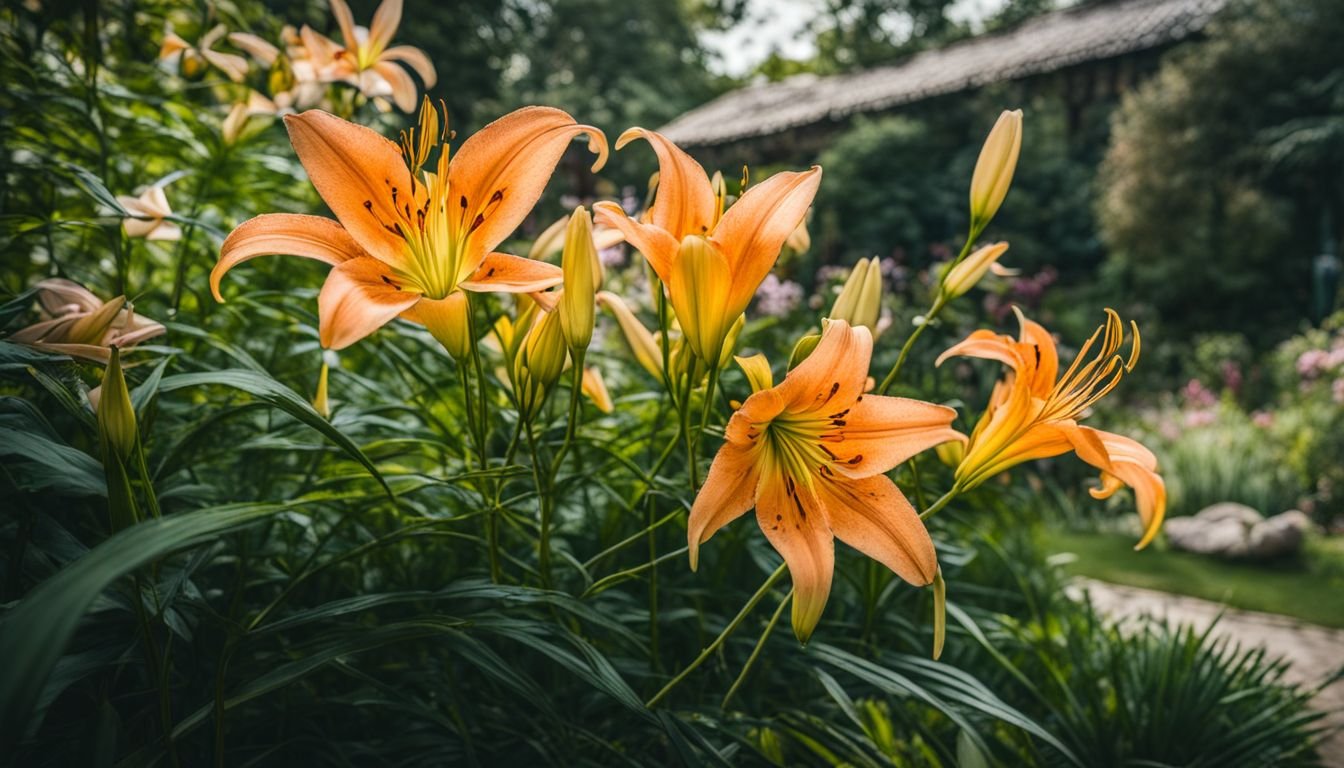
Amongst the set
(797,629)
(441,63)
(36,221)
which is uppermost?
(441,63)

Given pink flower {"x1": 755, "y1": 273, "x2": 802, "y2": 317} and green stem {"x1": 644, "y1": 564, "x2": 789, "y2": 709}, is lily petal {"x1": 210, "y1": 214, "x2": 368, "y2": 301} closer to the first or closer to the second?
green stem {"x1": 644, "y1": 564, "x2": 789, "y2": 709}

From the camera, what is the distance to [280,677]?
1.73 ft

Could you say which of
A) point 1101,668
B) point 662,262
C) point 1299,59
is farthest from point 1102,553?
point 1299,59

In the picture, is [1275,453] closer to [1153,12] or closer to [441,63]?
[1153,12]

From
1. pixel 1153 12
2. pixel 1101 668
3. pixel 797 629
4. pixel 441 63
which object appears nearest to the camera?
pixel 797 629

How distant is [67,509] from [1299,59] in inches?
387

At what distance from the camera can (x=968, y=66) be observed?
368 inches

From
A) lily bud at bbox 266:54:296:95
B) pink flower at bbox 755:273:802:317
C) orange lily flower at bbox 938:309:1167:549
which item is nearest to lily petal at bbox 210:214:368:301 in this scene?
orange lily flower at bbox 938:309:1167:549

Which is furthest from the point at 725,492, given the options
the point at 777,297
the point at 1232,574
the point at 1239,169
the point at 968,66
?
the point at 968,66

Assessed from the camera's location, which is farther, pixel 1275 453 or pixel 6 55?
pixel 1275 453

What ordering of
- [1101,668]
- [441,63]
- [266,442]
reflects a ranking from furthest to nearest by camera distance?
[441,63] < [1101,668] < [266,442]

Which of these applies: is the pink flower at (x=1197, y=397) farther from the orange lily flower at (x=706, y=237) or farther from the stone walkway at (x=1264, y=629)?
the orange lily flower at (x=706, y=237)

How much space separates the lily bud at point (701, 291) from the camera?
53 centimetres

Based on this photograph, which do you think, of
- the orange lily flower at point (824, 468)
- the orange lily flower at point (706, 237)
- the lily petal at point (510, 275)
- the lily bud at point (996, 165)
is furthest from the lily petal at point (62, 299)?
the lily bud at point (996, 165)
